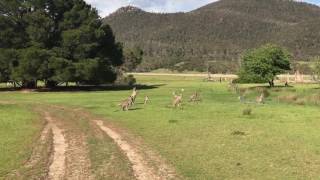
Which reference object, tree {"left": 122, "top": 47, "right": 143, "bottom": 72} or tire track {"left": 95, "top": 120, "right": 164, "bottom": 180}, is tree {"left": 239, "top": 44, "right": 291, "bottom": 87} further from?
tree {"left": 122, "top": 47, "right": 143, "bottom": 72}

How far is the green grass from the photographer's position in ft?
62.5

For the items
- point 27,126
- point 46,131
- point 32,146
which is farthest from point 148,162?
point 27,126

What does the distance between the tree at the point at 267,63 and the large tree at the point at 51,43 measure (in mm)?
19209

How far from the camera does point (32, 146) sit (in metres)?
23.1

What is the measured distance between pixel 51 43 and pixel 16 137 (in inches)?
Answer: 2319

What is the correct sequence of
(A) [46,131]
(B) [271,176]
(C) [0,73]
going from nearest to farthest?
(B) [271,176] < (A) [46,131] < (C) [0,73]

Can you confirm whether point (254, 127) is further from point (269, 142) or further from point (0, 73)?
point (0, 73)

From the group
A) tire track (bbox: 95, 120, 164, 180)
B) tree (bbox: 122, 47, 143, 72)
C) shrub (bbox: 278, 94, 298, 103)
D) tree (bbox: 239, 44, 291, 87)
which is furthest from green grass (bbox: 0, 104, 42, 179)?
tree (bbox: 122, 47, 143, 72)

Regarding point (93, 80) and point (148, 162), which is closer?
point (148, 162)

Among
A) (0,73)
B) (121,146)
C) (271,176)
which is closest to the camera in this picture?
(271,176)

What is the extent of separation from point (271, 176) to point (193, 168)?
2.40 m

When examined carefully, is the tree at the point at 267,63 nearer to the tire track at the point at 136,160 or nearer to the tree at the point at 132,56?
the tire track at the point at 136,160

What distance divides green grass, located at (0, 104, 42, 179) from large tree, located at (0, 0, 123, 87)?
3603 cm

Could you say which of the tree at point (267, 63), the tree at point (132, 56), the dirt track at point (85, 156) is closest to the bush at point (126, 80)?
the tree at point (267, 63)
